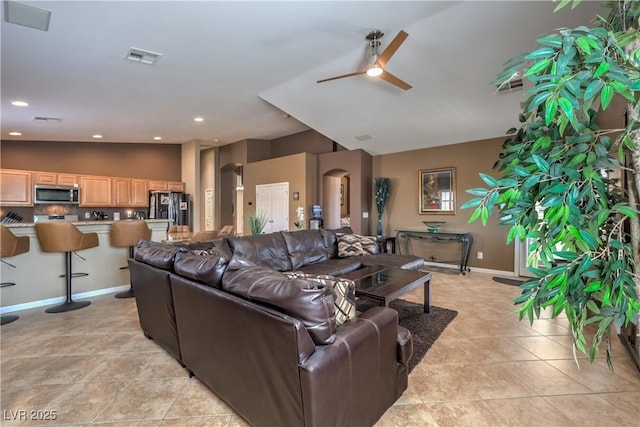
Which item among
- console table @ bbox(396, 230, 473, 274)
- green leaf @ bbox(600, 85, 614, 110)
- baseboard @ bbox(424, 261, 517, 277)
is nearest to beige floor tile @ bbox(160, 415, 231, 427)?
green leaf @ bbox(600, 85, 614, 110)

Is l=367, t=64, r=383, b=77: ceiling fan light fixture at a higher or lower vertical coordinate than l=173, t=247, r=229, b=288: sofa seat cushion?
higher

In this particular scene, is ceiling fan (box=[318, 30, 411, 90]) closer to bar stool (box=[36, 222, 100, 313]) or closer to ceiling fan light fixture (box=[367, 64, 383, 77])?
ceiling fan light fixture (box=[367, 64, 383, 77])

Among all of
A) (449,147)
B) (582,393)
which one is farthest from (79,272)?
(449,147)

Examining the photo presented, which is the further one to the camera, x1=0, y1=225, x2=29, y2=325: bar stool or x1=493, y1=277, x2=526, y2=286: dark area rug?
x1=493, y1=277, x2=526, y2=286: dark area rug

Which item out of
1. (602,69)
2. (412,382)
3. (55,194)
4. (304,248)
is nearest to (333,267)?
(304,248)

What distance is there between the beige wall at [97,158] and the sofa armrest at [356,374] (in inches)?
311

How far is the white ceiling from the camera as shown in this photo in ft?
9.08

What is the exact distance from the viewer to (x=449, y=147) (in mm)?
5820

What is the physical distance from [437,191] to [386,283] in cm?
381

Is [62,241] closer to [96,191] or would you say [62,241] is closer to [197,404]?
[197,404]

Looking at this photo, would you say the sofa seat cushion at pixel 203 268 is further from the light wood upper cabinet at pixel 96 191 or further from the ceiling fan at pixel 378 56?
the light wood upper cabinet at pixel 96 191

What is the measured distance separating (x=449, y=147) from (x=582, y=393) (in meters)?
4.76

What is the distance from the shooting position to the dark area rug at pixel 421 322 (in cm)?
250

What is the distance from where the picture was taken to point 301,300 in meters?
1.27
